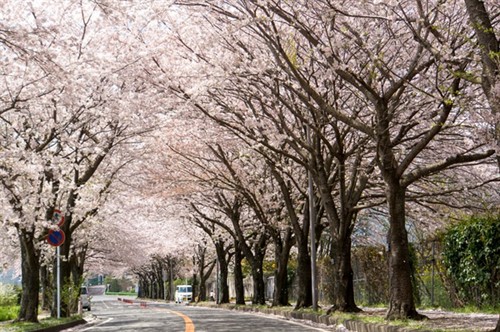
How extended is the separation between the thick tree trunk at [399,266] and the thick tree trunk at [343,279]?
4408mm

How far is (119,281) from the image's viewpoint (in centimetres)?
18712

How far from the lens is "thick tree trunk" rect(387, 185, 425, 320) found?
45.2 feet

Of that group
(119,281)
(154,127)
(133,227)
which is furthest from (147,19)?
(119,281)

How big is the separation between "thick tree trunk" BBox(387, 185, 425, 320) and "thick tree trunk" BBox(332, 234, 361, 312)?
4408mm

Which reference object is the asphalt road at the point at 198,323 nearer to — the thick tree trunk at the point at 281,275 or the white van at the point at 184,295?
the thick tree trunk at the point at 281,275

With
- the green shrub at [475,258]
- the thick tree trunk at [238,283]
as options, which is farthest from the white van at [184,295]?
the green shrub at [475,258]

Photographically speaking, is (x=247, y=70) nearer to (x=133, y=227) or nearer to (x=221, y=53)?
(x=221, y=53)

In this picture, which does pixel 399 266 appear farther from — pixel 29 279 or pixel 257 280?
pixel 257 280

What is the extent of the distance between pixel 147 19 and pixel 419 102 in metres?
7.68

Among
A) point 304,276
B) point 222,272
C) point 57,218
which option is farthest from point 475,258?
point 222,272

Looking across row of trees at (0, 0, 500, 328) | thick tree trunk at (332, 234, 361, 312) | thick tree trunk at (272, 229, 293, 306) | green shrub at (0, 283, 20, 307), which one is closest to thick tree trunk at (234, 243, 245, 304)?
thick tree trunk at (272, 229, 293, 306)

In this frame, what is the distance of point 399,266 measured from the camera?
14039 mm

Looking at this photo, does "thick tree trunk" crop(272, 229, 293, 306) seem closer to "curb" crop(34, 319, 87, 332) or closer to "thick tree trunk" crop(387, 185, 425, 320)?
"curb" crop(34, 319, 87, 332)

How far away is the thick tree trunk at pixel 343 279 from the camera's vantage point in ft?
60.3
